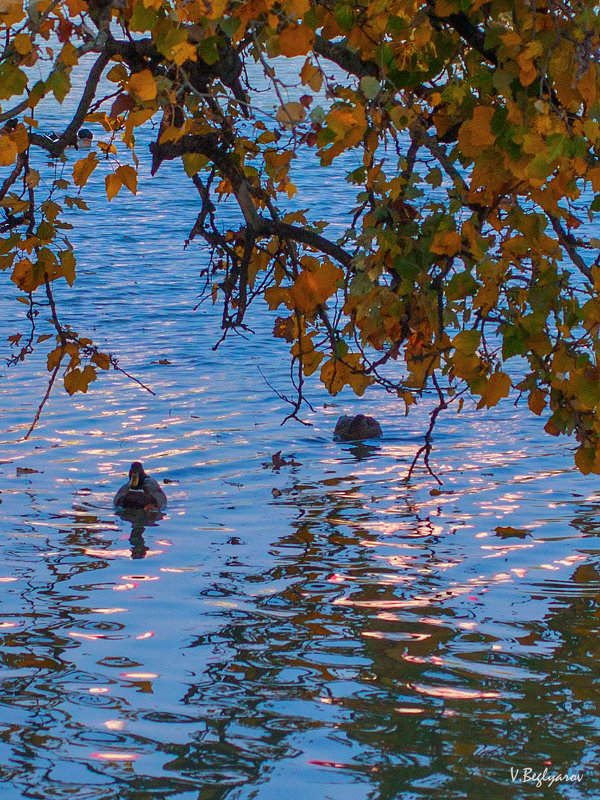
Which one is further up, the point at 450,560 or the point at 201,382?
the point at 201,382

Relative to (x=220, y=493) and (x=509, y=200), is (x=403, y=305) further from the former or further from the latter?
(x=220, y=493)

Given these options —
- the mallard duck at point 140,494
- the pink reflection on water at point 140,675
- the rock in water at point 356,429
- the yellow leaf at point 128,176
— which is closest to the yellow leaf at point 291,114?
the yellow leaf at point 128,176

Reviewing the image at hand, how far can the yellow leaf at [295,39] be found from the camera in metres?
2.78

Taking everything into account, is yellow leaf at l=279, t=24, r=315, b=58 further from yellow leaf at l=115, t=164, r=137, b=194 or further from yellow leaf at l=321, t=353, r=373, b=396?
yellow leaf at l=321, t=353, r=373, b=396

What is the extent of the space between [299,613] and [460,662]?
41.3 inches

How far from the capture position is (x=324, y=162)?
3.27 metres

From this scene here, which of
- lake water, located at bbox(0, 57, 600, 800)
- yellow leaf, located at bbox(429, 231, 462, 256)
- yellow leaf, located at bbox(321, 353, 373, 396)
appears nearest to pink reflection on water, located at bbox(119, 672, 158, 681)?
lake water, located at bbox(0, 57, 600, 800)

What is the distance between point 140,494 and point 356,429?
2647 millimetres

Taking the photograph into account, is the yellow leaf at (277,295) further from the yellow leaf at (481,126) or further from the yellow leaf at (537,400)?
the yellow leaf at (481,126)

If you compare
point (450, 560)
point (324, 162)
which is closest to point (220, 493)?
point (450, 560)

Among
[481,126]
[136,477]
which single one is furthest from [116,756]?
[136,477]

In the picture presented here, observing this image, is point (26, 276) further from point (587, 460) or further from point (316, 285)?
point (587, 460)

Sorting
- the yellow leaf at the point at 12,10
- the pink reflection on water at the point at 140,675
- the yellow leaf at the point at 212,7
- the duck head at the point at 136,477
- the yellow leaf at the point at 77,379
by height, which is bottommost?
the pink reflection on water at the point at 140,675

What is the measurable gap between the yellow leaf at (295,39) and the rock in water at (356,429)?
6.88m
